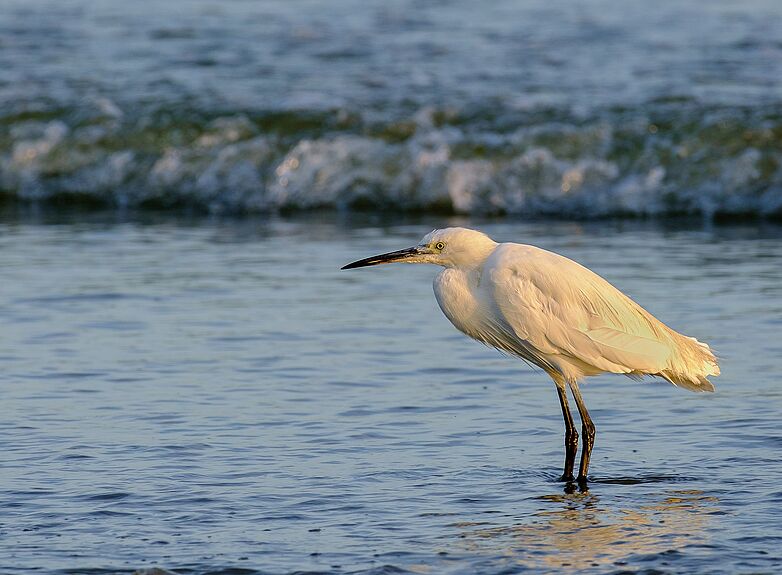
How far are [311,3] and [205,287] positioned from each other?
9655 millimetres

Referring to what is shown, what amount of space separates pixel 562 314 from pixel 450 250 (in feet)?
1.43

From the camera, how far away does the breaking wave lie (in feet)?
34.2

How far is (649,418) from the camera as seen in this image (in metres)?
5.39

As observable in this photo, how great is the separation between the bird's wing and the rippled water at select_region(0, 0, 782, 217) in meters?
5.39

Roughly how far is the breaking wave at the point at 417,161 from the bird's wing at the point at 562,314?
17.6ft

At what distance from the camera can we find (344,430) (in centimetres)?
519

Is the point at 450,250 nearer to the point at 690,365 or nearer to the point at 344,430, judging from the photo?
the point at 344,430

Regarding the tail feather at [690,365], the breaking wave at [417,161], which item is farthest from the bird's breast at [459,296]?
the breaking wave at [417,161]

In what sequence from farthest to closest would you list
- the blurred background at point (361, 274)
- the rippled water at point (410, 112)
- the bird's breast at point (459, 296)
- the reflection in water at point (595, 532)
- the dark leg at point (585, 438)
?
the rippled water at point (410, 112)
the bird's breast at point (459, 296)
the dark leg at point (585, 438)
the blurred background at point (361, 274)
the reflection in water at point (595, 532)

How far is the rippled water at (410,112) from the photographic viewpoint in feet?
34.9

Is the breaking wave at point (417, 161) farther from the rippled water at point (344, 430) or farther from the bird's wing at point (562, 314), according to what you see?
the bird's wing at point (562, 314)

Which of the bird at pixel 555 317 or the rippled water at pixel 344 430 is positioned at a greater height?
the bird at pixel 555 317

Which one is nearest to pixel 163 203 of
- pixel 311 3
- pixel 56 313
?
pixel 56 313

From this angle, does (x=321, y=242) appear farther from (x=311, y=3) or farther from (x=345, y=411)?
(x=311, y=3)
